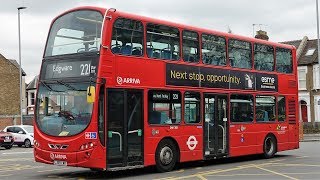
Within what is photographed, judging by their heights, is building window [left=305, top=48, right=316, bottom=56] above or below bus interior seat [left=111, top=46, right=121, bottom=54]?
above

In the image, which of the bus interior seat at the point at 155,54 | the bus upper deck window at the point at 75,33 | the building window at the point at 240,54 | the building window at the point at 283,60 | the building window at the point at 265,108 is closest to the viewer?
the bus upper deck window at the point at 75,33

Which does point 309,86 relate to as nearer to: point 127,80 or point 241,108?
point 241,108

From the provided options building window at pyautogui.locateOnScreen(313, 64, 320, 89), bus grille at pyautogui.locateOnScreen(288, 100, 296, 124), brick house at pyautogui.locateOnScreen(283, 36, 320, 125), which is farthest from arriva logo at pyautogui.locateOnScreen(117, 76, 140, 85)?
building window at pyautogui.locateOnScreen(313, 64, 320, 89)

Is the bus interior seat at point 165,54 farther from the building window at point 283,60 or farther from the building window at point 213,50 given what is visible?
the building window at point 283,60

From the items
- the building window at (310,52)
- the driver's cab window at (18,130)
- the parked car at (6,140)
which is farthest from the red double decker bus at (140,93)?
the building window at (310,52)

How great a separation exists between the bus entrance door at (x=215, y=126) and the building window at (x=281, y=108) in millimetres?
3595

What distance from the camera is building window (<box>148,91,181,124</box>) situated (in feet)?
50.5

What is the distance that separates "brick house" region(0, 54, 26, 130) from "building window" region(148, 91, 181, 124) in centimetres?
4207

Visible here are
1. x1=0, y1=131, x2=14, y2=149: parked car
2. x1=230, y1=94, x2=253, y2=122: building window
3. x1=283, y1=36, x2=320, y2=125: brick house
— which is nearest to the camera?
x1=230, y1=94, x2=253, y2=122: building window

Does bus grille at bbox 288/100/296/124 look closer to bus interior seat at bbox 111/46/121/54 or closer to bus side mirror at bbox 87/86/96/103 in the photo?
bus interior seat at bbox 111/46/121/54

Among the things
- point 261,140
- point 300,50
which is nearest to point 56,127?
point 261,140

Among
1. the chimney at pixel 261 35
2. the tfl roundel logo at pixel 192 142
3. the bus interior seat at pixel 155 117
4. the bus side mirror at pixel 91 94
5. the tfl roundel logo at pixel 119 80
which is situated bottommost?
the tfl roundel logo at pixel 192 142

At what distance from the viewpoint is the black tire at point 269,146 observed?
20203 mm

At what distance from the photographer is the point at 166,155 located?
15.8 metres
